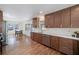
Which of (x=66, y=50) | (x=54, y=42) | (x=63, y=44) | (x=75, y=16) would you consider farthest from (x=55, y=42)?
(x=75, y=16)

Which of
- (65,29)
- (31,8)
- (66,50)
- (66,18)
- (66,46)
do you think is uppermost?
(31,8)

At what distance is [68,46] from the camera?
4.14 m

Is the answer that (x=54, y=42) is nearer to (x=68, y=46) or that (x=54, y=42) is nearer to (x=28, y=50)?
(x=68, y=46)

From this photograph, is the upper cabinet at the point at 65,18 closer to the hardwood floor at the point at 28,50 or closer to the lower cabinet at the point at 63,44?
the lower cabinet at the point at 63,44

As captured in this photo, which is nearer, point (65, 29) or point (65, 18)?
point (65, 18)

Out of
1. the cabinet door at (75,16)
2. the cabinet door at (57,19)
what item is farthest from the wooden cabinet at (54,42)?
the cabinet door at (75,16)

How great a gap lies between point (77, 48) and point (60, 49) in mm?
1176

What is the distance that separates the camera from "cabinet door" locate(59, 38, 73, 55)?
3.99m

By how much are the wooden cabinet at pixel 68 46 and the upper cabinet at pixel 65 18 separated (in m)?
0.69

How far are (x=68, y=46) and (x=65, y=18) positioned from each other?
1.40m

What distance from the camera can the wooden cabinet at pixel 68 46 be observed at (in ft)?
12.5

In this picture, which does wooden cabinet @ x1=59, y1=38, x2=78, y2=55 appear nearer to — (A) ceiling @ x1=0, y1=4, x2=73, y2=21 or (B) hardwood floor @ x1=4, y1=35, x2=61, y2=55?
(B) hardwood floor @ x1=4, y1=35, x2=61, y2=55

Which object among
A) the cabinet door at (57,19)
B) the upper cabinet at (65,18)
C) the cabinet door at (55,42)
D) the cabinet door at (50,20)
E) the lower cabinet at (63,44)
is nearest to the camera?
the lower cabinet at (63,44)
